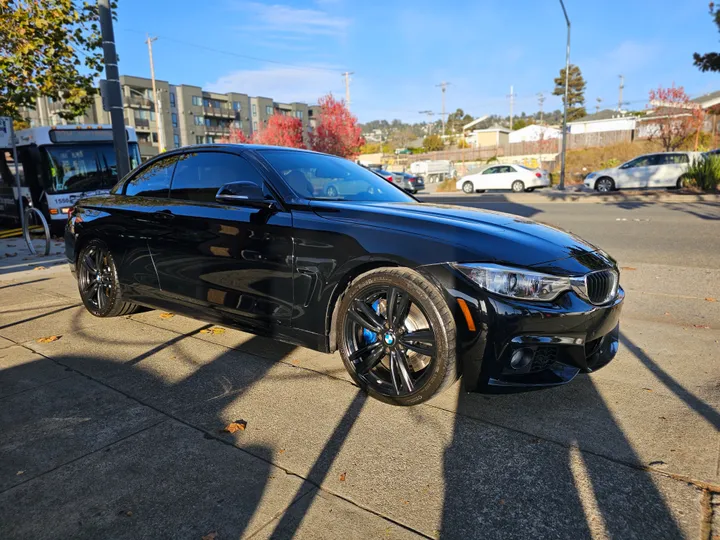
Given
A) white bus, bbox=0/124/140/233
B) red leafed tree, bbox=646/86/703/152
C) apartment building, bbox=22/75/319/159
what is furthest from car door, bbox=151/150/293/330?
apartment building, bbox=22/75/319/159

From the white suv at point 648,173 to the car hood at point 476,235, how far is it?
70.2 ft

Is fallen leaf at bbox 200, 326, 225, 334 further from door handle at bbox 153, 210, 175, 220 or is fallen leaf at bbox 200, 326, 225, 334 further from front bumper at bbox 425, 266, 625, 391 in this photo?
front bumper at bbox 425, 266, 625, 391

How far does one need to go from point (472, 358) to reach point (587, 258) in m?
0.98

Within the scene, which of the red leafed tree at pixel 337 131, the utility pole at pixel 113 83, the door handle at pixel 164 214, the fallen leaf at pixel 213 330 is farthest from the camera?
the red leafed tree at pixel 337 131

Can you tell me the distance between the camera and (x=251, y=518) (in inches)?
85.9

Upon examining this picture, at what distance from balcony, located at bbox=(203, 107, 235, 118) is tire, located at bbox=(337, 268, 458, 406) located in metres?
81.6

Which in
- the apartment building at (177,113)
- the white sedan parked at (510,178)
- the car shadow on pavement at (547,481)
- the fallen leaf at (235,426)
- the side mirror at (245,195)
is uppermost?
the apartment building at (177,113)

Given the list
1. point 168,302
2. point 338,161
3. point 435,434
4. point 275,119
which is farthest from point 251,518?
point 275,119

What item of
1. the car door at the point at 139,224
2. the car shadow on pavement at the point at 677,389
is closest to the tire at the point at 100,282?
the car door at the point at 139,224

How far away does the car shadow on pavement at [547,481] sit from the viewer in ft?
6.89

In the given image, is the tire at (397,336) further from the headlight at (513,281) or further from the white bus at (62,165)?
the white bus at (62,165)

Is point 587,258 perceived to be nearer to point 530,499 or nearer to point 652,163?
point 530,499

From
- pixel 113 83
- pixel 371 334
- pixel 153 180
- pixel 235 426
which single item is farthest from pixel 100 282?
pixel 113 83

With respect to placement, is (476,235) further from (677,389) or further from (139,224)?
(139,224)
